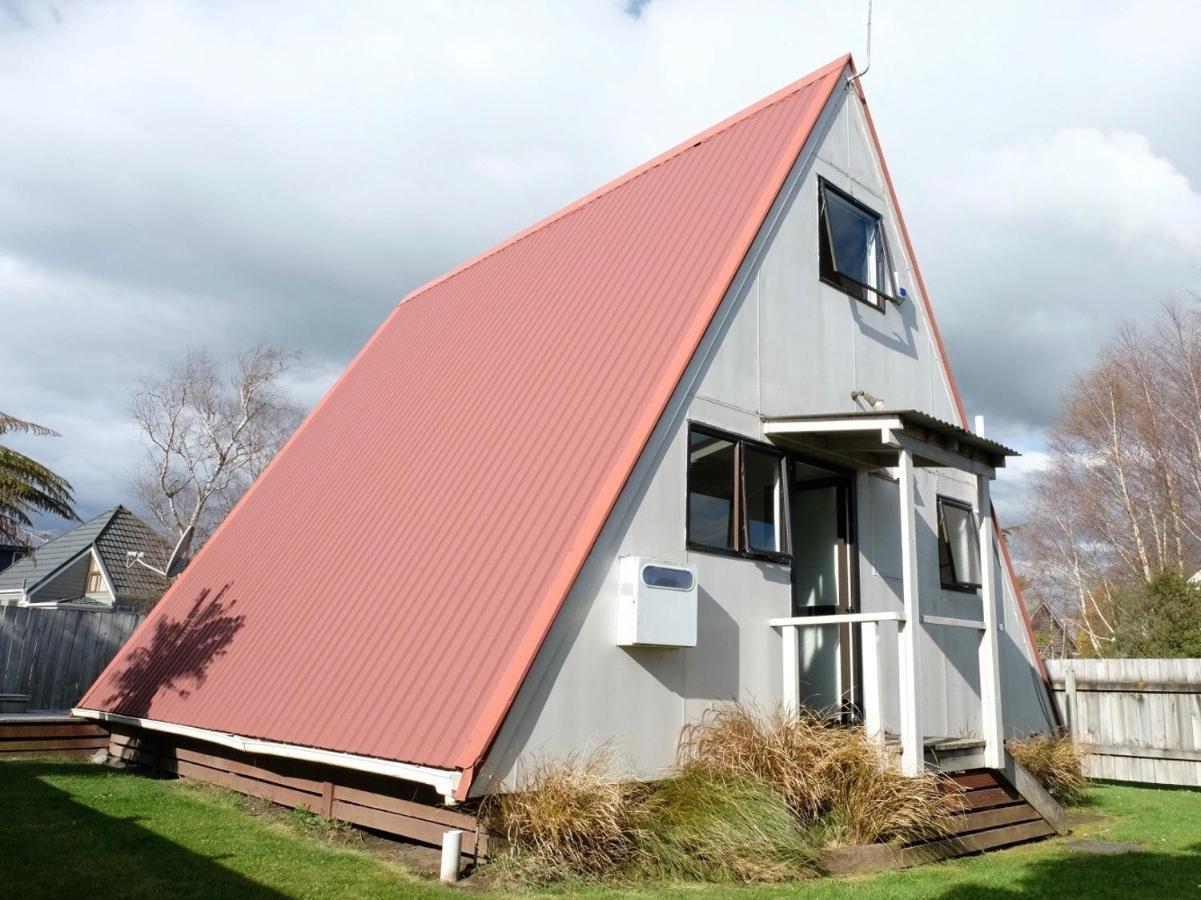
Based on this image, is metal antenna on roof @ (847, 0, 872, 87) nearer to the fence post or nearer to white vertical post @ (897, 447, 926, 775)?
white vertical post @ (897, 447, 926, 775)

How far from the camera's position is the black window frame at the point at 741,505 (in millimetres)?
7852

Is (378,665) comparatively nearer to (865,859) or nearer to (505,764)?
(505,764)

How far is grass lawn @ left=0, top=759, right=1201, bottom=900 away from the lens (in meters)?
5.58

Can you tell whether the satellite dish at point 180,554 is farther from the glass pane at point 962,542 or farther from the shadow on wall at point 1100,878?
the shadow on wall at point 1100,878

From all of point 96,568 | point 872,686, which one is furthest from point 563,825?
point 96,568

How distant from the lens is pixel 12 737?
35.4 feet

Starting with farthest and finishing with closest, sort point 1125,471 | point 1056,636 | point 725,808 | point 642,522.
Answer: point 1056,636 → point 1125,471 → point 642,522 → point 725,808

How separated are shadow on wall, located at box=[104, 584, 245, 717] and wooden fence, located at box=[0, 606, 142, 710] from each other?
4040 millimetres

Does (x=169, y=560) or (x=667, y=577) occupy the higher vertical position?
(x=169, y=560)

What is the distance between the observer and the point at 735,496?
328 inches

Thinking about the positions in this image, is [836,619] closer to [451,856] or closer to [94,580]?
[451,856]

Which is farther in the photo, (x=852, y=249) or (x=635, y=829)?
(x=852, y=249)

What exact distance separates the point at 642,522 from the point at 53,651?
11730mm

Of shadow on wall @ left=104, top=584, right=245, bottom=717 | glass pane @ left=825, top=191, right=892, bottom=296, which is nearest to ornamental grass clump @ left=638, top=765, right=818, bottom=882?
shadow on wall @ left=104, top=584, right=245, bottom=717
